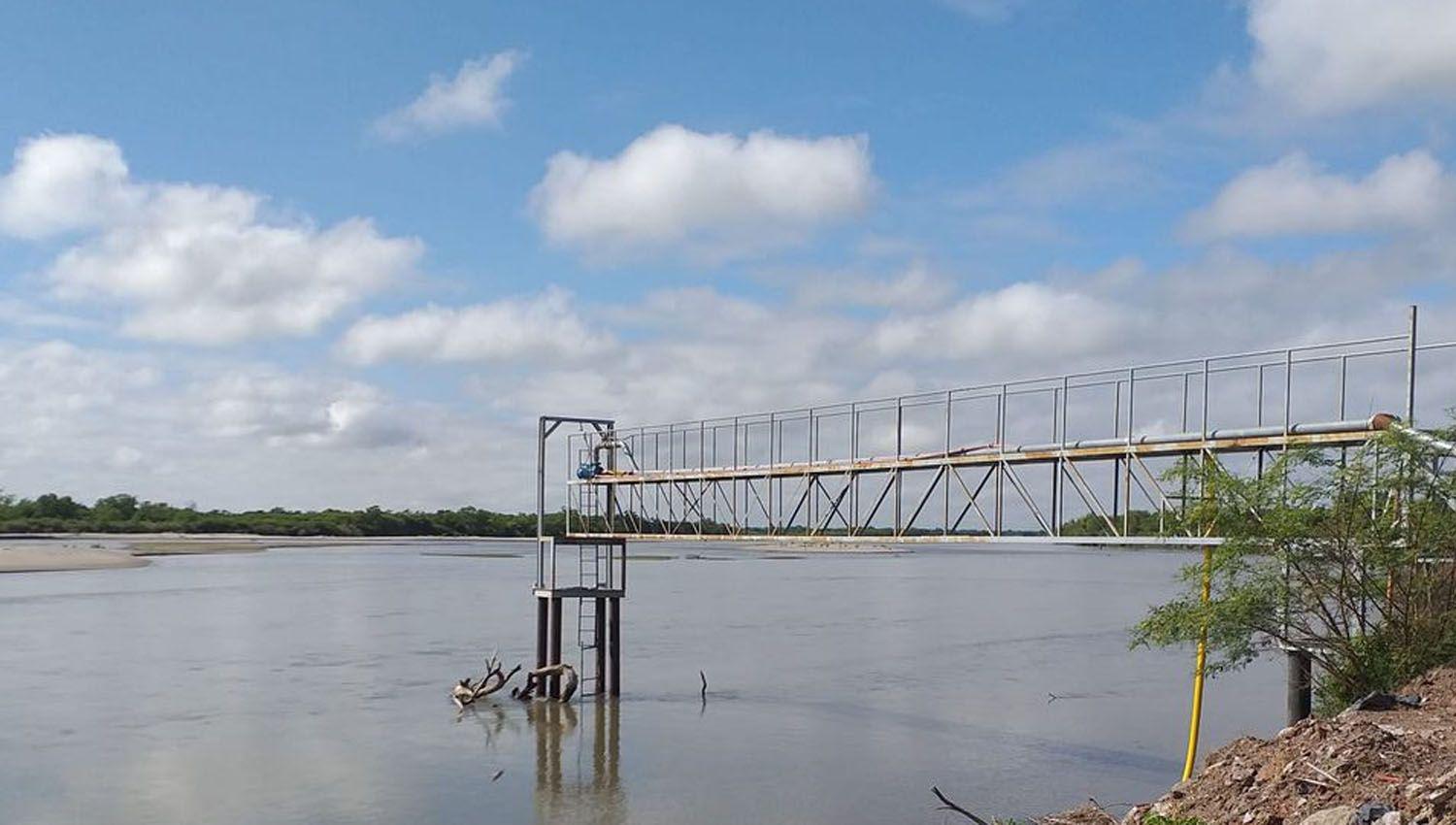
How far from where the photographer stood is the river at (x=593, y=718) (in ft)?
77.1

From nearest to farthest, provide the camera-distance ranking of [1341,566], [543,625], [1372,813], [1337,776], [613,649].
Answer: [1372,813], [1337,776], [1341,566], [543,625], [613,649]

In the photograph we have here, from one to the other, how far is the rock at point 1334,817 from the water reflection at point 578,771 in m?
13.2

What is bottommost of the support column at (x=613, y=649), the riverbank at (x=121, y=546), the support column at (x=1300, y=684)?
the riverbank at (x=121, y=546)

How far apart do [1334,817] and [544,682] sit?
25.5 m

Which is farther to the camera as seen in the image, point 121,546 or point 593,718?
point 121,546

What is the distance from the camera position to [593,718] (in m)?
31.9

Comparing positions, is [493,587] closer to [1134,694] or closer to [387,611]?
[387,611]

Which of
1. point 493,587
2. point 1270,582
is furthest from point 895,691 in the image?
point 493,587

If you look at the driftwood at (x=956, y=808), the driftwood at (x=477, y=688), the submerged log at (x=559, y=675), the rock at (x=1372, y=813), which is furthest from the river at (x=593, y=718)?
the rock at (x=1372, y=813)

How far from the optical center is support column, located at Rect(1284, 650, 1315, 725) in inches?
785

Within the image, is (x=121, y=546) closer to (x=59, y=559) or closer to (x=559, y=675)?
(x=59, y=559)

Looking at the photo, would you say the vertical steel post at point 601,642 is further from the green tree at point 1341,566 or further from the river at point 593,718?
the green tree at point 1341,566

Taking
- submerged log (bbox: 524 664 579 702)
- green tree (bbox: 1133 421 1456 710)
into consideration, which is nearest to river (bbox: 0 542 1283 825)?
submerged log (bbox: 524 664 579 702)

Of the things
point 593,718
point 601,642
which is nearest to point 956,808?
point 593,718
